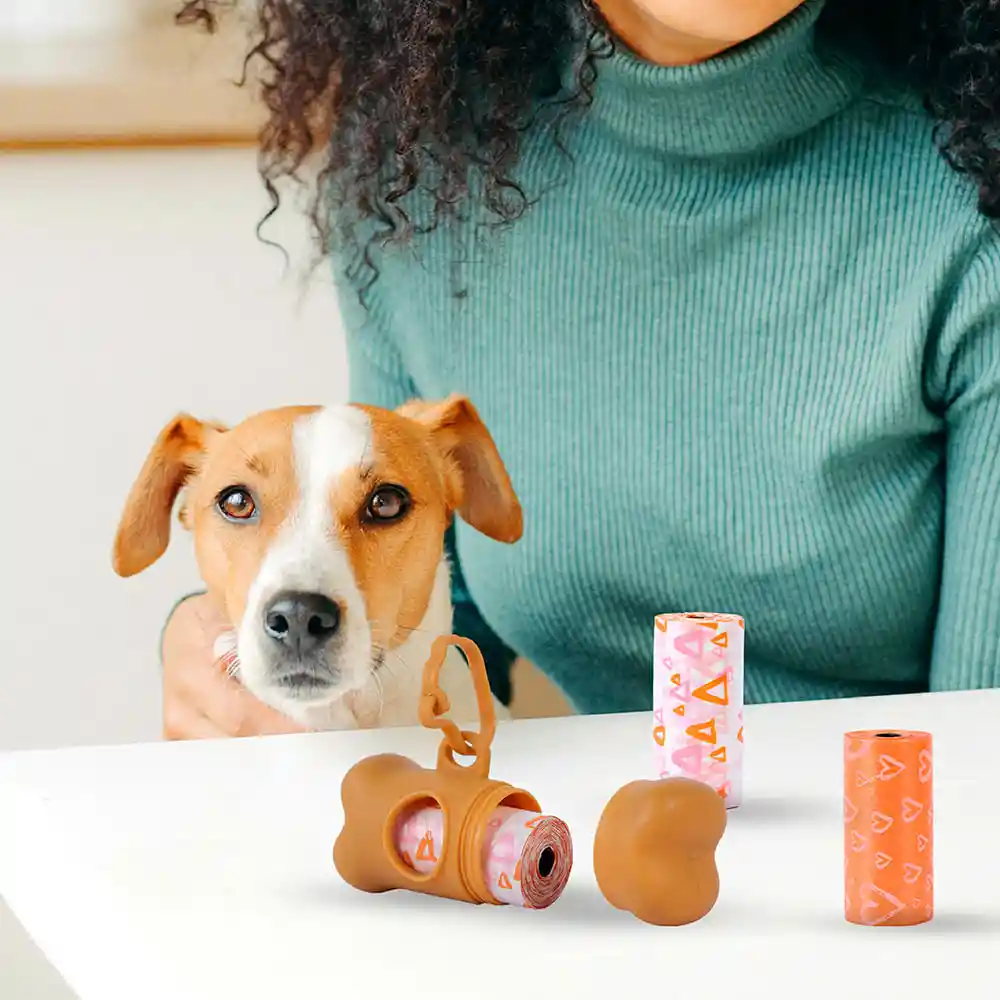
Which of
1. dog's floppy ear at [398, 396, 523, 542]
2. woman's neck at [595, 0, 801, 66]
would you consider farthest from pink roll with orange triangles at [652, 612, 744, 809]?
woman's neck at [595, 0, 801, 66]

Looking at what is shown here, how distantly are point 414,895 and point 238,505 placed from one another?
1.06 ft

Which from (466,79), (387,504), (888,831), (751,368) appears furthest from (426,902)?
(466,79)

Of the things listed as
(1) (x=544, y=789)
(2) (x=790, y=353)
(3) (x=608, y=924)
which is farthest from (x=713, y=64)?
(3) (x=608, y=924)

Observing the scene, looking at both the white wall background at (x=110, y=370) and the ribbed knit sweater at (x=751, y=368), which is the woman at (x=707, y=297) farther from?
the white wall background at (x=110, y=370)

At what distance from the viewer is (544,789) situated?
0.74 meters

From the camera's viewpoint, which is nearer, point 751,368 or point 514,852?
point 514,852

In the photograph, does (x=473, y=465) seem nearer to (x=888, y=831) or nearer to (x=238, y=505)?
(x=238, y=505)

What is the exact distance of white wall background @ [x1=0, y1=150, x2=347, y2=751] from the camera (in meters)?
1.36

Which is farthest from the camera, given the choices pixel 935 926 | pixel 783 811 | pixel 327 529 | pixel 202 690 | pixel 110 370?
pixel 110 370


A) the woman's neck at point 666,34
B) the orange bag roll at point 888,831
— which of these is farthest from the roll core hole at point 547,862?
the woman's neck at point 666,34

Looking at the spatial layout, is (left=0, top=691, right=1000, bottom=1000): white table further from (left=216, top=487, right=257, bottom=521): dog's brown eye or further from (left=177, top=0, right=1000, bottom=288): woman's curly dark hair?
(left=177, top=0, right=1000, bottom=288): woman's curly dark hair

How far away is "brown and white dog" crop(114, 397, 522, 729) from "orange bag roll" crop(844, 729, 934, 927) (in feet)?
1.08

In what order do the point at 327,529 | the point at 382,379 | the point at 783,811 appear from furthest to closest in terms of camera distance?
the point at 382,379
the point at 327,529
the point at 783,811

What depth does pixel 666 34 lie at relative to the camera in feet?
3.47
